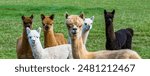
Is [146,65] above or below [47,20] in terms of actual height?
below

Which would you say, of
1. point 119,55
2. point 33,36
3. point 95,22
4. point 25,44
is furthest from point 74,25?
point 95,22

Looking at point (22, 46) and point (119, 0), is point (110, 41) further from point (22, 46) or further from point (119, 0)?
point (119, 0)

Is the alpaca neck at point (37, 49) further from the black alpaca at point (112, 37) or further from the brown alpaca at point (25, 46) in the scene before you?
the black alpaca at point (112, 37)

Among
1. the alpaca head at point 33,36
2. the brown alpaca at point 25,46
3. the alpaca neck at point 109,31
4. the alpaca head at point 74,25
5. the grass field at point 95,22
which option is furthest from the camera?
the grass field at point 95,22

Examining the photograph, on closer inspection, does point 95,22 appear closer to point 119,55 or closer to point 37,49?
point 37,49

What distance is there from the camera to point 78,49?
4840mm

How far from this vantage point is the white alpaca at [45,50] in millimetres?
5246

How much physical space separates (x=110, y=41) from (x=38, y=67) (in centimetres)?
107

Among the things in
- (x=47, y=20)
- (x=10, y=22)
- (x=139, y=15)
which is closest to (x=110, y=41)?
(x=47, y=20)

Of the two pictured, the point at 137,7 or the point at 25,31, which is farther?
the point at 137,7

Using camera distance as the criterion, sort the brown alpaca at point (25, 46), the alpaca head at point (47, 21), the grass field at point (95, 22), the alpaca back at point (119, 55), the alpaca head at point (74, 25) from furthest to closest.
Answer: the grass field at point (95, 22) < the brown alpaca at point (25, 46) < the alpaca head at point (47, 21) < the alpaca back at point (119, 55) < the alpaca head at point (74, 25)

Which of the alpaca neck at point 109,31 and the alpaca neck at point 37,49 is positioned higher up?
the alpaca neck at point 109,31

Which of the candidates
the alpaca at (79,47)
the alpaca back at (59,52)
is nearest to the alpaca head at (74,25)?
the alpaca at (79,47)

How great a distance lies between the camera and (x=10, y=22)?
11.6 m
